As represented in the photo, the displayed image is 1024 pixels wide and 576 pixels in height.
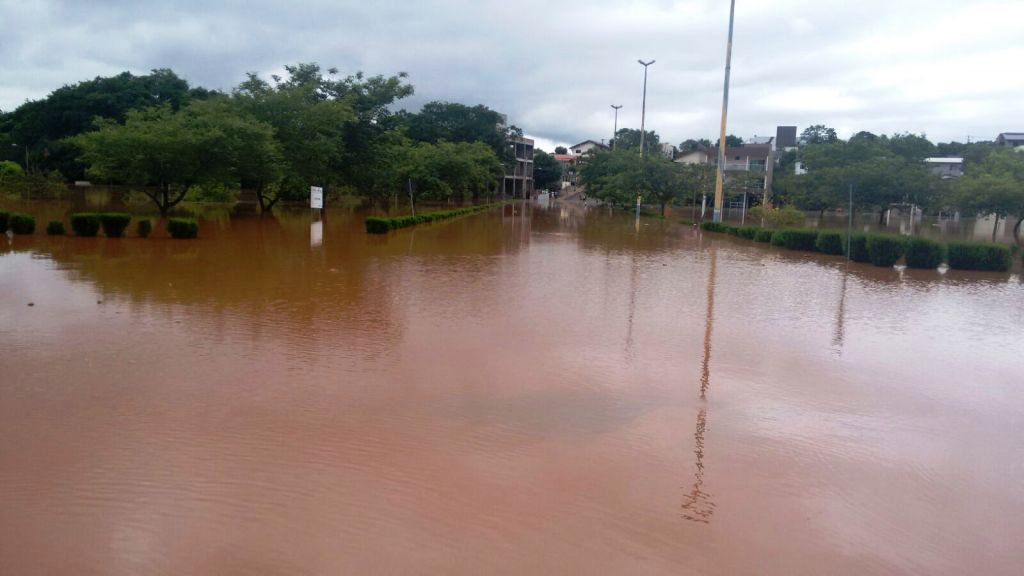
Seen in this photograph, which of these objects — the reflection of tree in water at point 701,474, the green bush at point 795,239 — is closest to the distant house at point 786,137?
the green bush at point 795,239

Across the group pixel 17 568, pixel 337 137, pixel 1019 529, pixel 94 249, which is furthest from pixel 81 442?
pixel 337 137

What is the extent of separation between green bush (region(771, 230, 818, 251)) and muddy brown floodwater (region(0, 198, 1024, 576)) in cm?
1316

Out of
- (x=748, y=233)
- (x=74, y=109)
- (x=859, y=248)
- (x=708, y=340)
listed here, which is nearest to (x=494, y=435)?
(x=708, y=340)

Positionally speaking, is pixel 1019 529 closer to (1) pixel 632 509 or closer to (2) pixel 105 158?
(1) pixel 632 509

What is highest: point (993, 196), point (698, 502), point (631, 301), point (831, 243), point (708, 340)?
point (993, 196)

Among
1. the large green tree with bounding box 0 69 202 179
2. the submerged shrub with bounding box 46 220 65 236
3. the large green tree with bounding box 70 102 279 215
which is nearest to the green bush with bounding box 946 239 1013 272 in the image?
the large green tree with bounding box 70 102 279 215

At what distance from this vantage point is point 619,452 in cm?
537

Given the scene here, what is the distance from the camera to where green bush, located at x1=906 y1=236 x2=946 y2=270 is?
1950 centimetres

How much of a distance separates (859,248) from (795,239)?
4.11 meters

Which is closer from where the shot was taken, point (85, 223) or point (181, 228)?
point (85, 223)

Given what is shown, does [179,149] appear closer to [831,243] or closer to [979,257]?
[831,243]

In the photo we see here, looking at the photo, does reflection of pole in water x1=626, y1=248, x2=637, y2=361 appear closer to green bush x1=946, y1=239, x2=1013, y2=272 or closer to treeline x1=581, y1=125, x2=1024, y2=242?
green bush x1=946, y1=239, x2=1013, y2=272

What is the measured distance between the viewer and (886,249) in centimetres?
2005

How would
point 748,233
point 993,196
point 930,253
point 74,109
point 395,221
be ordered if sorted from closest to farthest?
point 930,253
point 993,196
point 395,221
point 748,233
point 74,109
